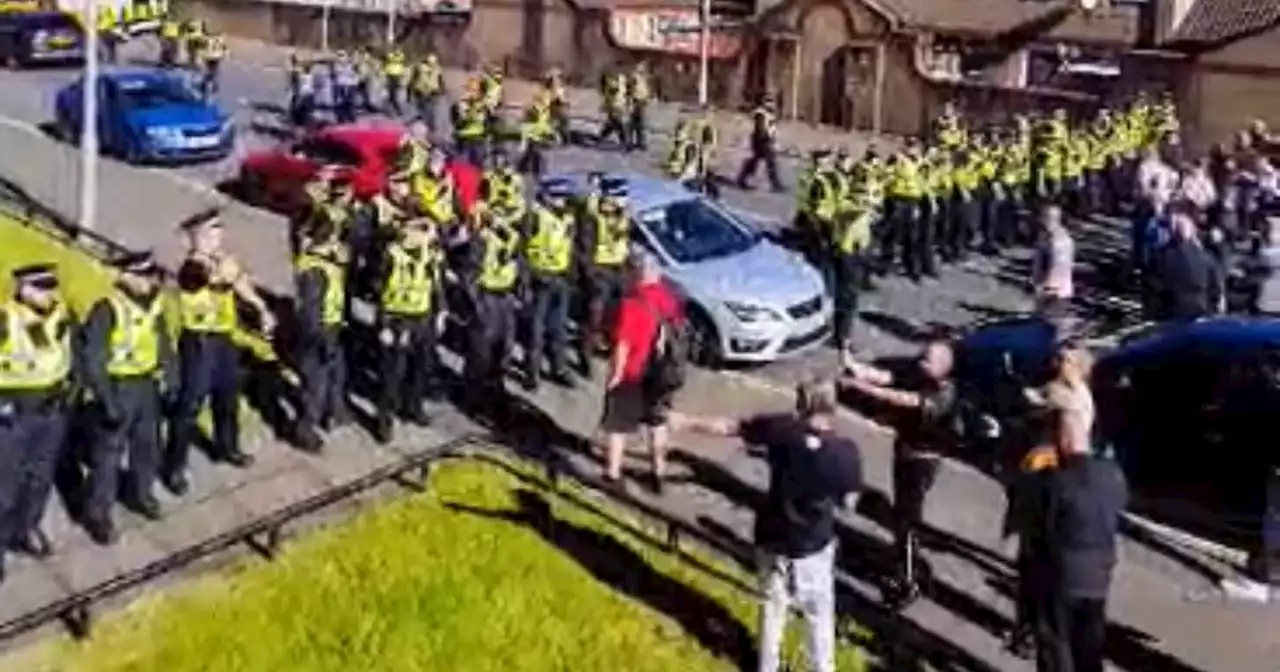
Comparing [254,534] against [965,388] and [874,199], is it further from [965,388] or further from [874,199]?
[874,199]

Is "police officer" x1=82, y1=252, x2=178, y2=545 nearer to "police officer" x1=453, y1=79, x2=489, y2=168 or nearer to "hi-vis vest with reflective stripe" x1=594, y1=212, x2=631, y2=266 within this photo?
"hi-vis vest with reflective stripe" x1=594, y1=212, x2=631, y2=266

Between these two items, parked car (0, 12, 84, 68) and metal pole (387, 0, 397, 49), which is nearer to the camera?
parked car (0, 12, 84, 68)

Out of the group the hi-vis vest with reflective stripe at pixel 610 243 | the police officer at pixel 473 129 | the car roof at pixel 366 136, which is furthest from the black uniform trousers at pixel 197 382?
the police officer at pixel 473 129

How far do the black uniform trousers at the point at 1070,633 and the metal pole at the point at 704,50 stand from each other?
30.5 meters

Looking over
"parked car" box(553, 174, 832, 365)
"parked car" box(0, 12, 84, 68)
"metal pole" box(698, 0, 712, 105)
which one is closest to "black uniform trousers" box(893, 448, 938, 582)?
"parked car" box(553, 174, 832, 365)

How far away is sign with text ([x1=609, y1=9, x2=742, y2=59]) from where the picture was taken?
140ft

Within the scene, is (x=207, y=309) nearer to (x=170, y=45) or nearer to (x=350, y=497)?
(x=350, y=497)

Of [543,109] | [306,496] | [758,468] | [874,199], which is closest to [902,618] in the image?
[758,468]

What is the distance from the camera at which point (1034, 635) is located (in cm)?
1126

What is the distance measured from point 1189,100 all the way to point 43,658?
28.2m

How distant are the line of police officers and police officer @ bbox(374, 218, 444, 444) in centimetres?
481

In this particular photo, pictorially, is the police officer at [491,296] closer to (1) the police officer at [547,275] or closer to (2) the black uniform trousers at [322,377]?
(1) the police officer at [547,275]

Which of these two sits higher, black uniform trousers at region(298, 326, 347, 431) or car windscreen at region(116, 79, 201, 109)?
car windscreen at region(116, 79, 201, 109)

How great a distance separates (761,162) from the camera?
101 feet
